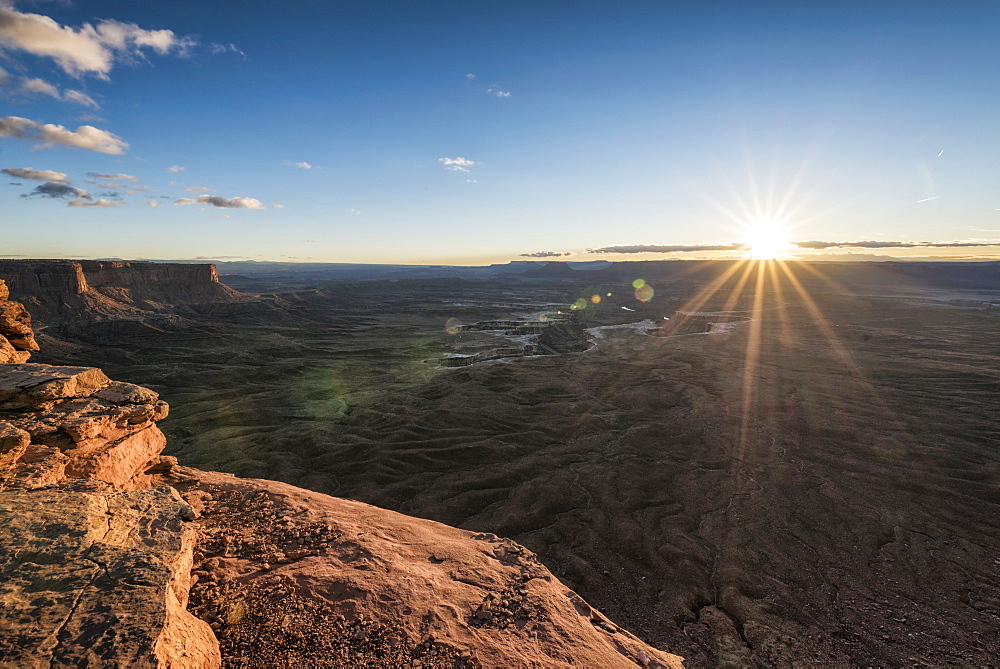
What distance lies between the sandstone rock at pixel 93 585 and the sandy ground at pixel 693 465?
7.02 meters

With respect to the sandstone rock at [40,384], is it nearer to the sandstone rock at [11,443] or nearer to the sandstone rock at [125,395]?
the sandstone rock at [125,395]

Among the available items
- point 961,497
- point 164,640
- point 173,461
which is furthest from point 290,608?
point 961,497

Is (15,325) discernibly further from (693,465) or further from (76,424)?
(693,465)

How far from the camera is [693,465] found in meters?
13.9

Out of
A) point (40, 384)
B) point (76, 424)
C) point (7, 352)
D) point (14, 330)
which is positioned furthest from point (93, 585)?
point (14, 330)

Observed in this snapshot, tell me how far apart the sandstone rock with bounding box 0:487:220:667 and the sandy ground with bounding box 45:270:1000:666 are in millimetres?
7015

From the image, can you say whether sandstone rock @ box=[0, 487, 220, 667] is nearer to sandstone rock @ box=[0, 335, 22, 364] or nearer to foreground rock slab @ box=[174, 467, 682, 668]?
foreground rock slab @ box=[174, 467, 682, 668]

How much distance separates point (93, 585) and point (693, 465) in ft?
48.4

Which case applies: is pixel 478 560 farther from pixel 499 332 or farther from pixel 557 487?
pixel 499 332

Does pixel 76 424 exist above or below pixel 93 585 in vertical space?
above

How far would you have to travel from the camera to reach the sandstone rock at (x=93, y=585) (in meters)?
2.54

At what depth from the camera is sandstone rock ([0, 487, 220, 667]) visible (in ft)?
8.32

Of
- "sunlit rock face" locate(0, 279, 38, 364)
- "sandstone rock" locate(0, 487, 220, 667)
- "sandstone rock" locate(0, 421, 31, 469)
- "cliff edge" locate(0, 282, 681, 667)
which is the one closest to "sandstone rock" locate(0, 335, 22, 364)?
"sunlit rock face" locate(0, 279, 38, 364)

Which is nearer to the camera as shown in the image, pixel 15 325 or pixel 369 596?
pixel 369 596
